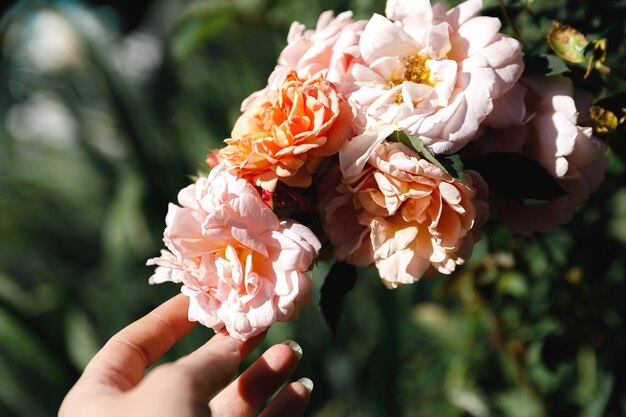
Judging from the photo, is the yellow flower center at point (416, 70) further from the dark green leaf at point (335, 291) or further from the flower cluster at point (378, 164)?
the dark green leaf at point (335, 291)

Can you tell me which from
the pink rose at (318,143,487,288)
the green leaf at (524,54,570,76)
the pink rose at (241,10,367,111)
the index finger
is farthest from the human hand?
the green leaf at (524,54,570,76)

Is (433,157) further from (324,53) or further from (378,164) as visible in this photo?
(324,53)

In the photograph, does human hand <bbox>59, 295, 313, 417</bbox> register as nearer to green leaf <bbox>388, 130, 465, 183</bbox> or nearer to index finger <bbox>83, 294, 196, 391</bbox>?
index finger <bbox>83, 294, 196, 391</bbox>

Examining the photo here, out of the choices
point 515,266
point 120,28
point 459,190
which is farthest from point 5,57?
point 459,190

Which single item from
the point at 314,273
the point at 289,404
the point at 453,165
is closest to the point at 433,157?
the point at 453,165

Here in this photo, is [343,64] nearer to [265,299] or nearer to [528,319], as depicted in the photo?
[265,299]

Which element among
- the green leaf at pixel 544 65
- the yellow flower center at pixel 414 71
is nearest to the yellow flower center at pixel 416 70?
the yellow flower center at pixel 414 71
